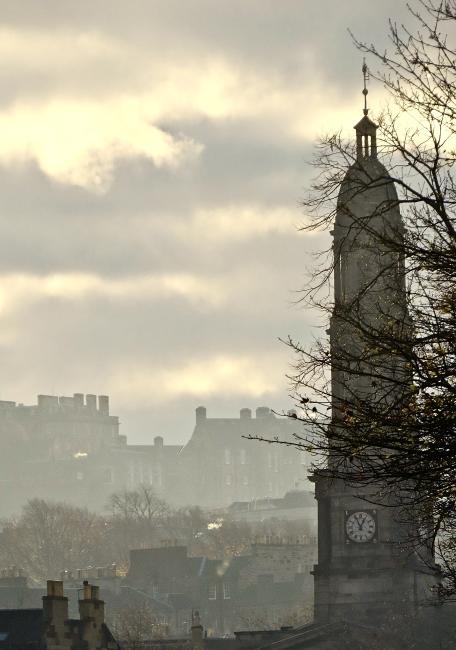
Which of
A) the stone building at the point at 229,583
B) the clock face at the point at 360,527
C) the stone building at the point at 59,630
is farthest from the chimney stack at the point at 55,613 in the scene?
the stone building at the point at 229,583

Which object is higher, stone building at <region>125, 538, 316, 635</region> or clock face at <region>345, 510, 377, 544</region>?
clock face at <region>345, 510, 377, 544</region>

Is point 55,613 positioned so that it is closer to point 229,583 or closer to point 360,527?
point 360,527

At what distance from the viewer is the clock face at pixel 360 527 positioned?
3415 inches

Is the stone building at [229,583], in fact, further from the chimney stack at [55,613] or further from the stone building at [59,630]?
the chimney stack at [55,613]

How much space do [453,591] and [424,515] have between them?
181 centimetres

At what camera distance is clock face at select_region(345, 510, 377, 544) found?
86.8 m

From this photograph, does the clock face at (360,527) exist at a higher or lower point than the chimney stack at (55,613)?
higher

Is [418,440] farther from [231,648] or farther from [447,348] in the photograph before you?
[231,648]

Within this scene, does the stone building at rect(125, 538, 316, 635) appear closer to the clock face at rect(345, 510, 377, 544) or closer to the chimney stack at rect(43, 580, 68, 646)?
the clock face at rect(345, 510, 377, 544)

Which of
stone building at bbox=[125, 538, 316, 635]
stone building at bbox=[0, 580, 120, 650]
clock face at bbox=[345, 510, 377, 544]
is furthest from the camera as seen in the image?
stone building at bbox=[125, 538, 316, 635]

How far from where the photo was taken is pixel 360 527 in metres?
86.9

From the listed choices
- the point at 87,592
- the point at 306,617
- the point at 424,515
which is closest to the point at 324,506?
the point at 87,592

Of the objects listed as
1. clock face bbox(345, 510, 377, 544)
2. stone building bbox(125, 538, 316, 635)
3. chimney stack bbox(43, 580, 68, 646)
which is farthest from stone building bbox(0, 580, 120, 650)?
stone building bbox(125, 538, 316, 635)

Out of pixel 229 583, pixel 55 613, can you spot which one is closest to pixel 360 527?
pixel 55 613
